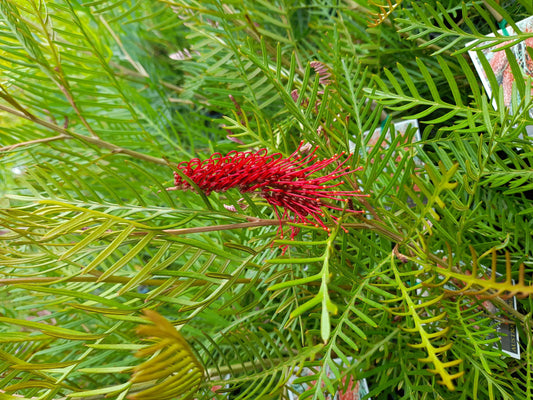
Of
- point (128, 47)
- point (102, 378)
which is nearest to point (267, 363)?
point (102, 378)

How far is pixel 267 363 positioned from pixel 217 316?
0.07 m

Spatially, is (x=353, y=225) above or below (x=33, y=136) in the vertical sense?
below

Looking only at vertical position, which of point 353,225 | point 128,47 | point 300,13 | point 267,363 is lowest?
point 267,363

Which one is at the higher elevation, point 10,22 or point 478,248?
point 10,22

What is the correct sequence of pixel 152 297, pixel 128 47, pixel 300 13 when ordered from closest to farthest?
pixel 152 297 → pixel 300 13 → pixel 128 47

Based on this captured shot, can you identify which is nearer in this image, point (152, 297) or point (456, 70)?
point (152, 297)

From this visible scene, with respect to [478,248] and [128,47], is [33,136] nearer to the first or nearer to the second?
[128,47]

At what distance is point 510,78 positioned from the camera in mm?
375

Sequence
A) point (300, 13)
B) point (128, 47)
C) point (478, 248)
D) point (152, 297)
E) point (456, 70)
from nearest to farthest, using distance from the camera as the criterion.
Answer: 1. point (152, 297)
2. point (478, 248)
3. point (456, 70)
4. point (300, 13)
5. point (128, 47)

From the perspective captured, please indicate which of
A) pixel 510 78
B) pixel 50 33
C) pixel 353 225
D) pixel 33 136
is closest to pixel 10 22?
pixel 50 33

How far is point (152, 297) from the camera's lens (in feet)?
0.85

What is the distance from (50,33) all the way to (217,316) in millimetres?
315

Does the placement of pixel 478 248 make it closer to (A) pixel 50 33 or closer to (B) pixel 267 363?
(B) pixel 267 363

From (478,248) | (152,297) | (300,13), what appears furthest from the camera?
(300,13)
